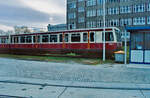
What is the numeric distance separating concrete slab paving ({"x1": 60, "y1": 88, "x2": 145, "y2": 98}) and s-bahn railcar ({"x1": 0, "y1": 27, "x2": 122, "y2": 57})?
8.87 m

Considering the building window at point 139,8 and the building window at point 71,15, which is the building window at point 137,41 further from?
the building window at point 71,15

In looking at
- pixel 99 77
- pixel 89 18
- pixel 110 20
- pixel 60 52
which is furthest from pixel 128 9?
pixel 99 77

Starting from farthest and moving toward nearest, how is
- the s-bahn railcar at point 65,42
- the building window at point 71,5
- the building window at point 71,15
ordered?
the building window at point 71,15, the building window at point 71,5, the s-bahn railcar at point 65,42

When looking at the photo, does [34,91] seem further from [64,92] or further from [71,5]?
A: [71,5]

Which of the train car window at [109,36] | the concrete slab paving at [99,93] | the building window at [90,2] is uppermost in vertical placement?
the building window at [90,2]

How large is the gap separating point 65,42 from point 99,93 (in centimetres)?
1224

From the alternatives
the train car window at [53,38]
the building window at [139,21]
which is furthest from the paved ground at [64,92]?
the building window at [139,21]

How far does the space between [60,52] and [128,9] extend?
1183 inches

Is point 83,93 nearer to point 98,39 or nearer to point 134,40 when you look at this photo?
point 134,40

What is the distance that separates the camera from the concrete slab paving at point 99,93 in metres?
4.52

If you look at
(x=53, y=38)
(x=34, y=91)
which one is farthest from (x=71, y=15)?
(x=34, y=91)

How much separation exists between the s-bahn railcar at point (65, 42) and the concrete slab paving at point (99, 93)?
29.1 feet

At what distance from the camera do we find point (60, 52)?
16969 mm

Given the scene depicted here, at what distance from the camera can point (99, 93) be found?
4.80m
